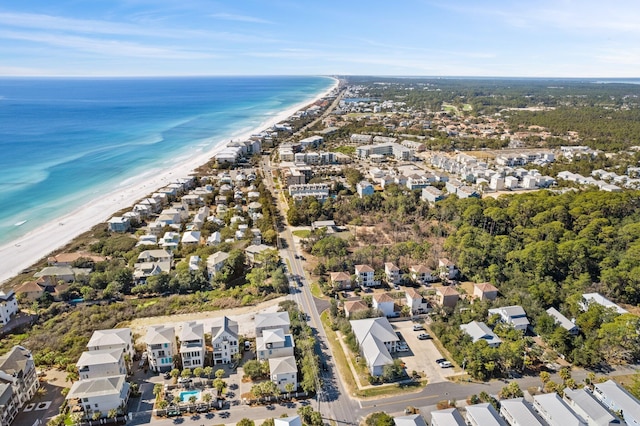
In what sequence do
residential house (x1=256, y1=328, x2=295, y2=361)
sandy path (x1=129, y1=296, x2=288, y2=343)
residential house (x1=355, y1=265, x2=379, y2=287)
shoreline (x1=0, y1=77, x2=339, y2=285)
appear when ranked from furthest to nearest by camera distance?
shoreline (x1=0, y1=77, x2=339, y2=285)
residential house (x1=355, y1=265, x2=379, y2=287)
sandy path (x1=129, y1=296, x2=288, y2=343)
residential house (x1=256, y1=328, x2=295, y2=361)

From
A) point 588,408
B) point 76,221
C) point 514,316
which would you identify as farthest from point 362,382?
point 76,221

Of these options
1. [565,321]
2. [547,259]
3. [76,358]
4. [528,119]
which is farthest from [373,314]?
[528,119]

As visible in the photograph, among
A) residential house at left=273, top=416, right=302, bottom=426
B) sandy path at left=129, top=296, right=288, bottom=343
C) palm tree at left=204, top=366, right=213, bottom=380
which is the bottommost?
sandy path at left=129, top=296, right=288, bottom=343

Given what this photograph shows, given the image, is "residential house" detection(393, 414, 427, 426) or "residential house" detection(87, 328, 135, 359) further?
"residential house" detection(87, 328, 135, 359)

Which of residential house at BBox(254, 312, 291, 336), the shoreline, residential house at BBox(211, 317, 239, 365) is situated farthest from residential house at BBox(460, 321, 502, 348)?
the shoreline

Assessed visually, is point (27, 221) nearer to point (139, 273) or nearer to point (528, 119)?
point (139, 273)

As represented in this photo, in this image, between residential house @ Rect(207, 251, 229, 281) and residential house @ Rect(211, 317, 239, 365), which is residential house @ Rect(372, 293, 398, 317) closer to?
residential house @ Rect(211, 317, 239, 365)
